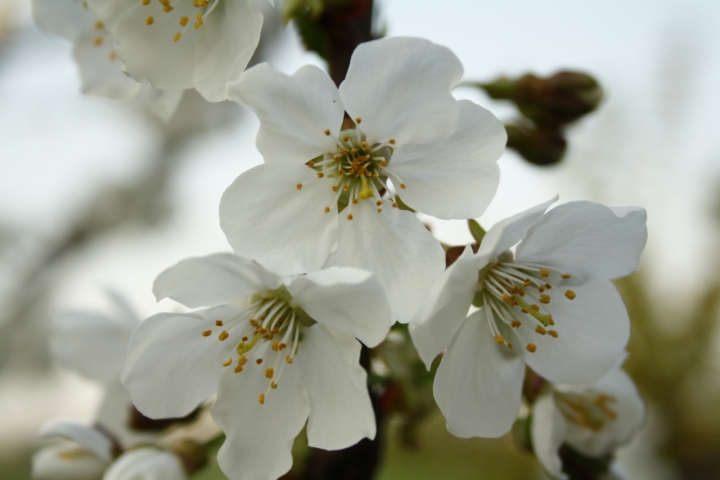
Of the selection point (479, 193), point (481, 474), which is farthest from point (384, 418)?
point (481, 474)

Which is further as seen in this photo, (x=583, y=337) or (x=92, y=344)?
(x=92, y=344)

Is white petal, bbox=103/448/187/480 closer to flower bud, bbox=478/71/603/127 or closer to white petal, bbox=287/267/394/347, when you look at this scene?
white petal, bbox=287/267/394/347

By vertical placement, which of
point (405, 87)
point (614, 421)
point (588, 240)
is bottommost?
point (614, 421)

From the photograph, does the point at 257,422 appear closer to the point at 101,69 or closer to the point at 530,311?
the point at 530,311

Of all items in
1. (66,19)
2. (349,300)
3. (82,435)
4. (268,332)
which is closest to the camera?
(349,300)

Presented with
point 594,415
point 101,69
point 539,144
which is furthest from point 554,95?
point 101,69

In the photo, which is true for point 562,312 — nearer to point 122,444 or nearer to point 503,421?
point 503,421
